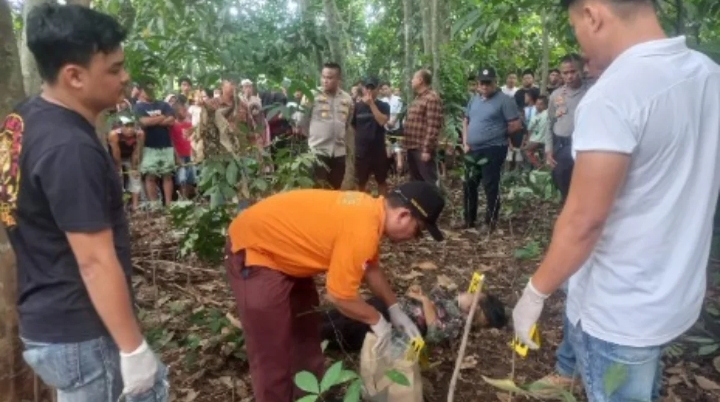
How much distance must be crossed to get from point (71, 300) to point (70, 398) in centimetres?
27

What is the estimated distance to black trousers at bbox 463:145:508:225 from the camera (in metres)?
6.46

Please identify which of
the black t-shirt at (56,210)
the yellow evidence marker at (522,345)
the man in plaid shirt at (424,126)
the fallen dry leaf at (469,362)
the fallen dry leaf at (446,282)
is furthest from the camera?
the man in plaid shirt at (424,126)

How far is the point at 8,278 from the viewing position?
242 cm

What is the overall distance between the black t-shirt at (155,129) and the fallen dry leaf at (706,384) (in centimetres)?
675

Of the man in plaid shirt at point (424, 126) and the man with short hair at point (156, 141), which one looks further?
the man with short hair at point (156, 141)

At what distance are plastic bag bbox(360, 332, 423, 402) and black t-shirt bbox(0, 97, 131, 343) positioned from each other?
1.40 metres

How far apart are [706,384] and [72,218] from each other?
9.66 ft

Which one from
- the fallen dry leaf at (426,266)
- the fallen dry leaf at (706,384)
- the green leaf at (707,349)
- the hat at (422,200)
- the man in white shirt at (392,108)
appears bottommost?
the fallen dry leaf at (426,266)

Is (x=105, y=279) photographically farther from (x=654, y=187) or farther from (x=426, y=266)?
(x=426, y=266)

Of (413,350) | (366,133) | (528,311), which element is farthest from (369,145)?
(528,311)

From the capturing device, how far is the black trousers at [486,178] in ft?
21.2

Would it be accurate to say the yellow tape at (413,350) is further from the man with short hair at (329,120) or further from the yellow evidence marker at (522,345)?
the man with short hair at (329,120)

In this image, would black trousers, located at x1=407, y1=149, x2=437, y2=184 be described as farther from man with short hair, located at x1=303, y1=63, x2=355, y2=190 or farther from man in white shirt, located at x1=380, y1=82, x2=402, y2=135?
man in white shirt, located at x1=380, y1=82, x2=402, y2=135

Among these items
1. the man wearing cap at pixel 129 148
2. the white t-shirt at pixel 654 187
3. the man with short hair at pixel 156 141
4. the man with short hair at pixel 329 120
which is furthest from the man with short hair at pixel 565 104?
the man wearing cap at pixel 129 148
